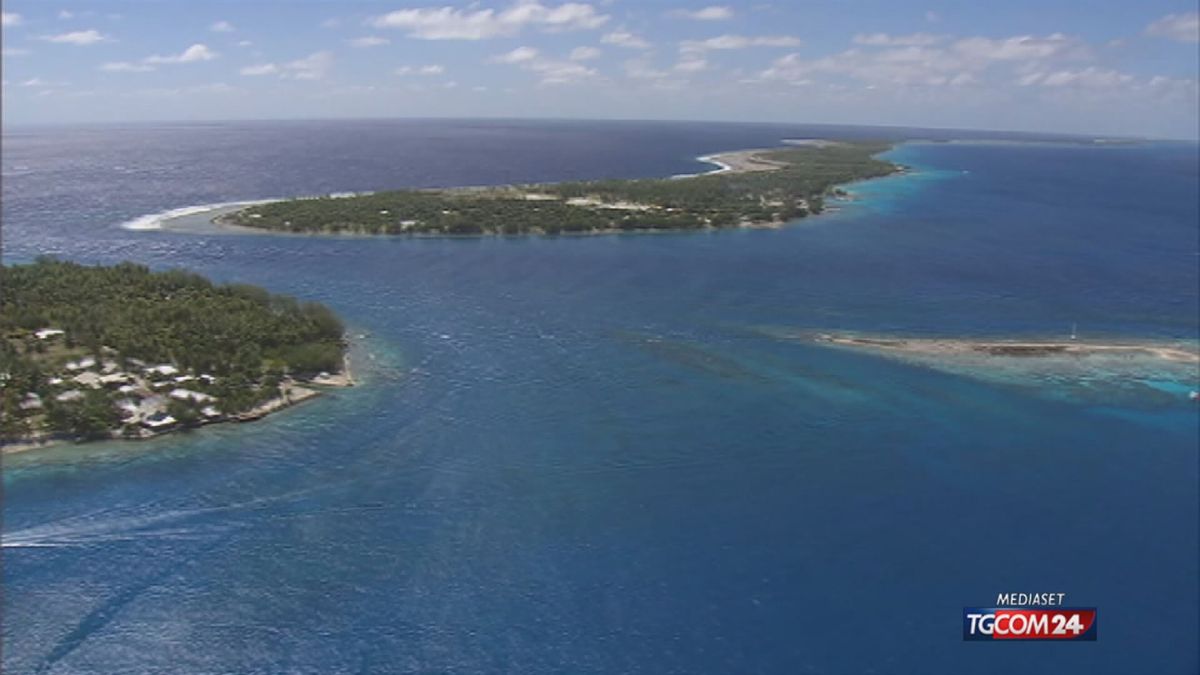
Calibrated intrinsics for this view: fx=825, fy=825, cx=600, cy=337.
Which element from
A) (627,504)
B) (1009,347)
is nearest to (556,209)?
(1009,347)

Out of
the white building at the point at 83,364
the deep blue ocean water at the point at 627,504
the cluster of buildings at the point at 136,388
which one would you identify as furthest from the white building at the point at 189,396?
the white building at the point at 83,364

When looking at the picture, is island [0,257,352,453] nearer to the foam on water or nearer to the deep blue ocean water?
the deep blue ocean water

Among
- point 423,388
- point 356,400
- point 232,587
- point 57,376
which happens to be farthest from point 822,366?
point 57,376

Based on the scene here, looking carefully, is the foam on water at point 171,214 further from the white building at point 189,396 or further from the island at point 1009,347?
the island at point 1009,347

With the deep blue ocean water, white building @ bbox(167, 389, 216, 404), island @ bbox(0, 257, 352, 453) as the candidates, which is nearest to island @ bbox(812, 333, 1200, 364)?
the deep blue ocean water

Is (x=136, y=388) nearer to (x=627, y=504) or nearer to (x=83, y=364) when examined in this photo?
(x=83, y=364)

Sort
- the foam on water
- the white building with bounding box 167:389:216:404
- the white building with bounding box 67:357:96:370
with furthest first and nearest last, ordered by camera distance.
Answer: the foam on water
the white building with bounding box 67:357:96:370
the white building with bounding box 167:389:216:404

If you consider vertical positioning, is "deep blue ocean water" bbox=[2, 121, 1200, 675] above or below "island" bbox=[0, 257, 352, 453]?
below
